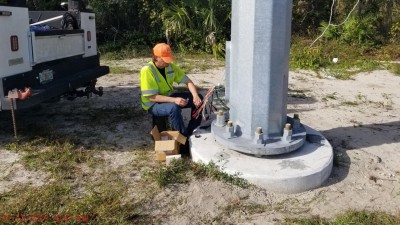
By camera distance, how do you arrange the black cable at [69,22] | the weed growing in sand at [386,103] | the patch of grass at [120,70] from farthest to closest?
the patch of grass at [120,70]
the weed growing in sand at [386,103]
the black cable at [69,22]

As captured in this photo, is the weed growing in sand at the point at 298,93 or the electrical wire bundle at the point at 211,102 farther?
the weed growing in sand at the point at 298,93

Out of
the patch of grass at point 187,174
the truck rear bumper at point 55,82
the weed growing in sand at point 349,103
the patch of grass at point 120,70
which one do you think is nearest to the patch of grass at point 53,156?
the truck rear bumper at point 55,82

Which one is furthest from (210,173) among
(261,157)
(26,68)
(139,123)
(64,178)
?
(26,68)

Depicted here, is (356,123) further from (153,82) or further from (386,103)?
(153,82)

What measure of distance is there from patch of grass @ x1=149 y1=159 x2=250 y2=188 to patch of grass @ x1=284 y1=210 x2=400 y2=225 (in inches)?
26.2

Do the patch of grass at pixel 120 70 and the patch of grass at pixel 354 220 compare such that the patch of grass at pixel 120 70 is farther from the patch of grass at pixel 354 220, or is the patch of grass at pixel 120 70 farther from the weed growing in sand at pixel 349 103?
the patch of grass at pixel 354 220

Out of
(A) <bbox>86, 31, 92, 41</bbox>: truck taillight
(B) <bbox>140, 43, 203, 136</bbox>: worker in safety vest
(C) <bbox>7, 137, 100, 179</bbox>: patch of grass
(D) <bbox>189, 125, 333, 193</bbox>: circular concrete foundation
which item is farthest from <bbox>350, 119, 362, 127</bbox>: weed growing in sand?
(A) <bbox>86, 31, 92, 41</bbox>: truck taillight

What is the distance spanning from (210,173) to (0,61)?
2.44 m

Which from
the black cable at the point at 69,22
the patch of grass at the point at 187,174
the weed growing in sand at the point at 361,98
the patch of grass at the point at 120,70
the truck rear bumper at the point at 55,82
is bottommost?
the patch of grass at the point at 187,174

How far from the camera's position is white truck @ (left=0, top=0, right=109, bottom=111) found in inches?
Answer: 168

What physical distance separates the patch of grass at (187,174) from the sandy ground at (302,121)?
0.08m

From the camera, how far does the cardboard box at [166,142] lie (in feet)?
13.9

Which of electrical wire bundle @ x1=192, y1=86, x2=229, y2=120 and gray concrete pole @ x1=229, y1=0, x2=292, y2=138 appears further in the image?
electrical wire bundle @ x1=192, y1=86, x2=229, y2=120

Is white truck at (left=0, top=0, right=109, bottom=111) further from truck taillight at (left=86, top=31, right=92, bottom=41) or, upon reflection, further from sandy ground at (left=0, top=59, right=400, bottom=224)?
sandy ground at (left=0, top=59, right=400, bottom=224)
